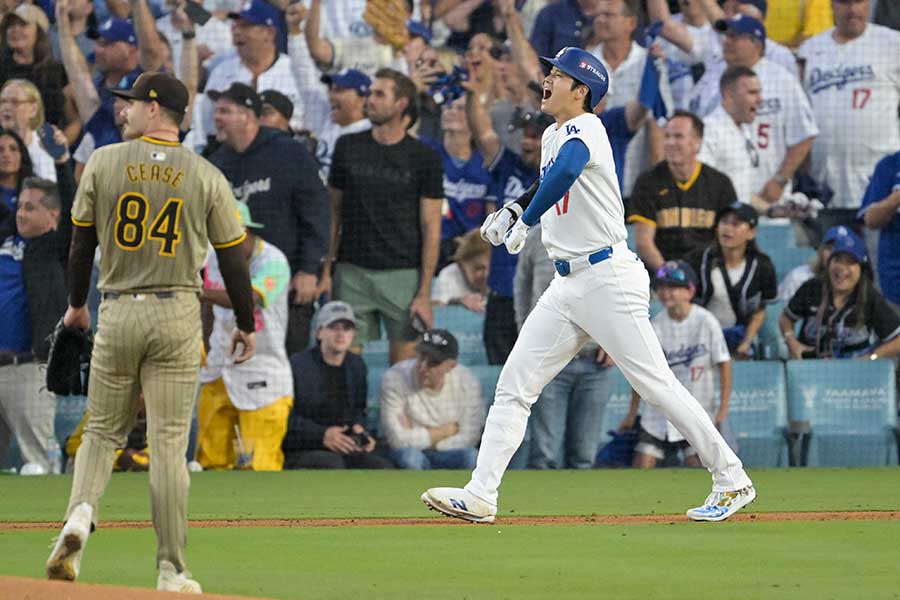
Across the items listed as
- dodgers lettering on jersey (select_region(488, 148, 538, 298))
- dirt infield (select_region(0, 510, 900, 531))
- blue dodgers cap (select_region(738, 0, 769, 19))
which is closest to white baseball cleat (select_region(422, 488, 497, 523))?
dirt infield (select_region(0, 510, 900, 531))

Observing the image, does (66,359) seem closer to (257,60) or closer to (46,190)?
(46,190)

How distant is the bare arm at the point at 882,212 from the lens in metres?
12.8

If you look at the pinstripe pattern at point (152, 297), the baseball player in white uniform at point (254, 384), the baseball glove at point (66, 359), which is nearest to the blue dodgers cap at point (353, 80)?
the baseball player in white uniform at point (254, 384)

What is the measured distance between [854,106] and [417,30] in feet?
12.5

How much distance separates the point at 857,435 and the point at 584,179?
19.5 ft

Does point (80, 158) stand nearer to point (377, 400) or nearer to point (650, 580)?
point (377, 400)

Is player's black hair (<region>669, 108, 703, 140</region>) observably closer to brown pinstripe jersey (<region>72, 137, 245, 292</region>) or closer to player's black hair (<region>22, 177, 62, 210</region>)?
player's black hair (<region>22, 177, 62, 210</region>)

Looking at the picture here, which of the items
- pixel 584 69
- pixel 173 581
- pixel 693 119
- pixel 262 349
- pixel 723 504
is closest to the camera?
pixel 173 581

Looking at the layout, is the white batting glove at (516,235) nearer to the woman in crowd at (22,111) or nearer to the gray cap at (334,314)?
the gray cap at (334,314)

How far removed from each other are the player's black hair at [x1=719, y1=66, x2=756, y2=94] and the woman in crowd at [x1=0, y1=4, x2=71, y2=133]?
5.49 m

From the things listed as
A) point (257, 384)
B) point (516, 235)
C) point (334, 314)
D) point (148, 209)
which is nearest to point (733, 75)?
point (334, 314)

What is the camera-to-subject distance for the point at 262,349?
12.0m

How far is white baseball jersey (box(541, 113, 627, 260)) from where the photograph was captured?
720 cm

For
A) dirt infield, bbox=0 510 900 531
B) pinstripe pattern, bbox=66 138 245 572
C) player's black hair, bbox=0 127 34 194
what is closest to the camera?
pinstripe pattern, bbox=66 138 245 572
